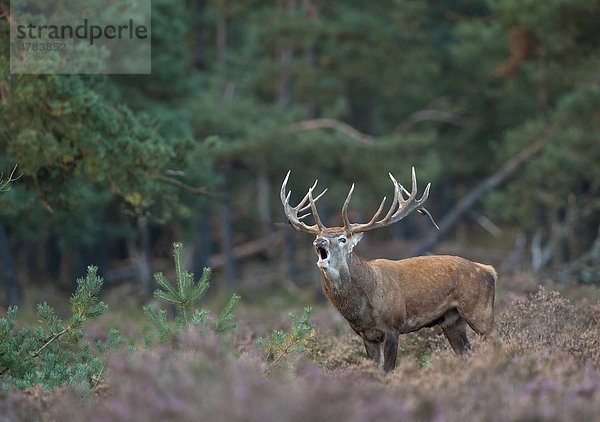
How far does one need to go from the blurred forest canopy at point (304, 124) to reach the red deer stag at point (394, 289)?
3725 millimetres

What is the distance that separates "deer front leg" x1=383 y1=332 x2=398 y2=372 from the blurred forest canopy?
437 centimetres

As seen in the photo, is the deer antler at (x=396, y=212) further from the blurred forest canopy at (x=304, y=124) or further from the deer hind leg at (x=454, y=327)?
the blurred forest canopy at (x=304, y=124)

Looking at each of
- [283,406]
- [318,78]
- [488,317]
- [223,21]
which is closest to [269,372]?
[283,406]

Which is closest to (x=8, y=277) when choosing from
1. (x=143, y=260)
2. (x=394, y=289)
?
(x=143, y=260)

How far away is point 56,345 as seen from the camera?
789 cm

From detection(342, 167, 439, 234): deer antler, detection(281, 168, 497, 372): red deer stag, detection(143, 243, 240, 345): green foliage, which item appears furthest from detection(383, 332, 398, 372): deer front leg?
detection(143, 243, 240, 345): green foliage

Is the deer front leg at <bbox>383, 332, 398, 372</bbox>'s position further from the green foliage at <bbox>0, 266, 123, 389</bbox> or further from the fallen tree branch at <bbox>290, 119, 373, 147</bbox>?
the fallen tree branch at <bbox>290, 119, 373, 147</bbox>

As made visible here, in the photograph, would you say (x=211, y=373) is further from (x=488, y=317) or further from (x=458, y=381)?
(x=488, y=317)

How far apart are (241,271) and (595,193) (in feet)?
46.9

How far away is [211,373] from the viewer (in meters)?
4.84

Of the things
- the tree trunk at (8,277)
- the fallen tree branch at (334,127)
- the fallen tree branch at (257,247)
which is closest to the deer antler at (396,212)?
the fallen tree branch at (334,127)

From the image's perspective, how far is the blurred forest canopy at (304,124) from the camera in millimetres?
10781

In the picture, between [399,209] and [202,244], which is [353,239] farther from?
[202,244]

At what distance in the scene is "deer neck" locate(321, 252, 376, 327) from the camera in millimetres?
7906
